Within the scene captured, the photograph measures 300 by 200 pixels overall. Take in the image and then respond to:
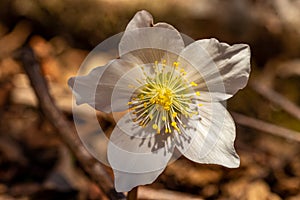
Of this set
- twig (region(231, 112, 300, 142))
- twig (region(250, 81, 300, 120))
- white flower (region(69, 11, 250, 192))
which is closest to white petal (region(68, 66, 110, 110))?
white flower (region(69, 11, 250, 192))

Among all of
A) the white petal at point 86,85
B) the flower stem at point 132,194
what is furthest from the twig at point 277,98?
the white petal at point 86,85

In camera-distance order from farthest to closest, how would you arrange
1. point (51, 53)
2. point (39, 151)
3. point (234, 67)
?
1. point (51, 53)
2. point (39, 151)
3. point (234, 67)

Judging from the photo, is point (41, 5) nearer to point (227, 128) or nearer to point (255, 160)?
point (255, 160)

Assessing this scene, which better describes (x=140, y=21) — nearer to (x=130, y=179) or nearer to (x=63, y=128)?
(x=130, y=179)

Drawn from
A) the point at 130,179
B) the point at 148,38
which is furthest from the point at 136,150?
the point at 148,38

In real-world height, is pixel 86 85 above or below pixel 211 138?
above

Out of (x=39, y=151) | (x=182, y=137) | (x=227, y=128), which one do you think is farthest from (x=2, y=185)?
(x=227, y=128)
